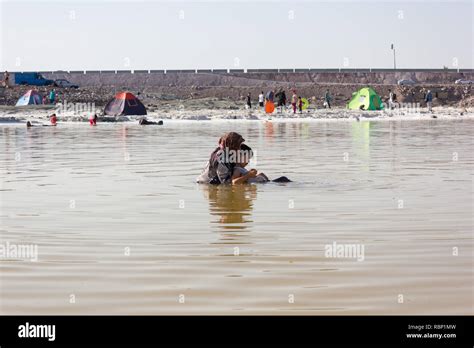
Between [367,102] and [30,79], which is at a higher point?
[30,79]

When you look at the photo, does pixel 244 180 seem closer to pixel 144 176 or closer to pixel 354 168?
pixel 144 176

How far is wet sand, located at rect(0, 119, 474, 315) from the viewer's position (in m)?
7.11

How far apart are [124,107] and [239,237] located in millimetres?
42518

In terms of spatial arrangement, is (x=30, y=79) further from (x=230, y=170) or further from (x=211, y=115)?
(x=230, y=170)

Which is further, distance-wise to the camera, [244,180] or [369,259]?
[244,180]

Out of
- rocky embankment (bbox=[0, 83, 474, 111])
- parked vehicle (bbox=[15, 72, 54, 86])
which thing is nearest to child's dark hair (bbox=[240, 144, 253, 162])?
rocky embankment (bbox=[0, 83, 474, 111])

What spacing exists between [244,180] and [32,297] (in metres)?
8.08

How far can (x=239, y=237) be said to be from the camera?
9852 millimetres

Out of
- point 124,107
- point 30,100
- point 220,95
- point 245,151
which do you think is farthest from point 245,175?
point 220,95

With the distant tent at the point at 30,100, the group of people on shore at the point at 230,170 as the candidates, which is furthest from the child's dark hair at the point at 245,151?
the distant tent at the point at 30,100

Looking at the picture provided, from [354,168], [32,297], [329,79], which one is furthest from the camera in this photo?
[329,79]

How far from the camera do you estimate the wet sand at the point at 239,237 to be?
23.3 ft

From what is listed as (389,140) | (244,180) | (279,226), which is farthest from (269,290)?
(389,140)
